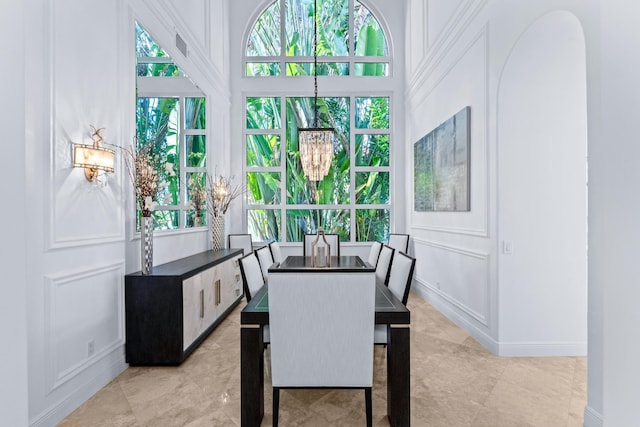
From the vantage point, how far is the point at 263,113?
604 centimetres

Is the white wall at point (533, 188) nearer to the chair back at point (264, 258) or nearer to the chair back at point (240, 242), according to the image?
the chair back at point (264, 258)

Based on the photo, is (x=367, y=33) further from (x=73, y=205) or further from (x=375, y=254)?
(x=73, y=205)

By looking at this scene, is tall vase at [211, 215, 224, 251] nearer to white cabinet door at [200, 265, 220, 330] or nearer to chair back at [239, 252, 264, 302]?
white cabinet door at [200, 265, 220, 330]

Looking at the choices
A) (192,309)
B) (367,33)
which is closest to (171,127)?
(192,309)

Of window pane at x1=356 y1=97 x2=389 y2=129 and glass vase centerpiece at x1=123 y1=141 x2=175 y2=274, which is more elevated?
window pane at x1=356 y1=97 x2=389 y2=129

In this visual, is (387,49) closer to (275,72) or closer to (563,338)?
(275,72)

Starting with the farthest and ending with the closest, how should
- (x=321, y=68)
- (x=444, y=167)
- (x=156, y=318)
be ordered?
(x=321, y=68), (x=444, y=167), (x=156, y=318)

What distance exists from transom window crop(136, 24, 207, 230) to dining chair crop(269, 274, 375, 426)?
6.57 ft

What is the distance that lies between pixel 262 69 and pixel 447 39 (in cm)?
334

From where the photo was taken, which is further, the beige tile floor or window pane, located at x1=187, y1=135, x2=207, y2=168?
window pane, located at x1=187, y1=135, x2=207, y2=168

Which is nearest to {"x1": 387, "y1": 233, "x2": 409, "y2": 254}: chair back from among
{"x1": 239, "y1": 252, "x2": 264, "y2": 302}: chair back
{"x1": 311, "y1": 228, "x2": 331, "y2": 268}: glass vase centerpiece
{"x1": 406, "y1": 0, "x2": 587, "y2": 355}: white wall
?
{"x1": 311, "y1": 228, "x2": 331, "y2": 268}: glass vase centerpiece

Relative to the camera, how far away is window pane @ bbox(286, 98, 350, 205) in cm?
602

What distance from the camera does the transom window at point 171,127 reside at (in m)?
3.18

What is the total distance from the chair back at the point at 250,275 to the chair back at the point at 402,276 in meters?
1.05
